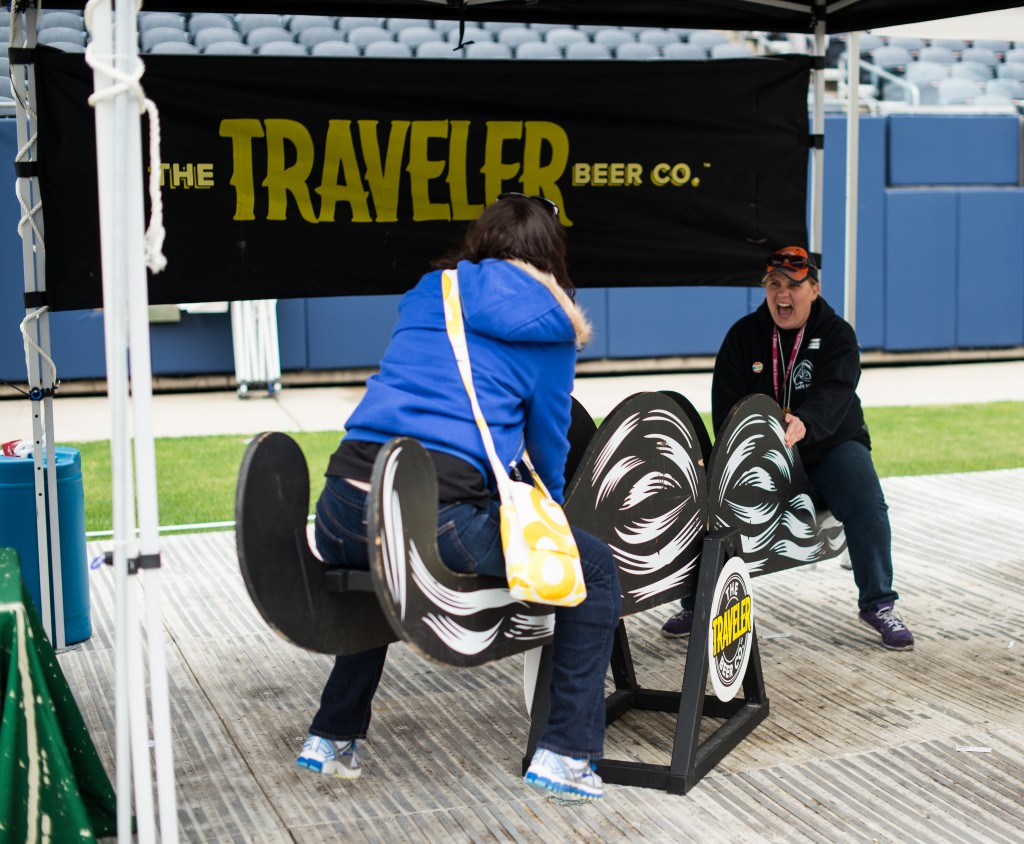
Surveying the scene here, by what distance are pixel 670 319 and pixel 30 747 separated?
37.7ft

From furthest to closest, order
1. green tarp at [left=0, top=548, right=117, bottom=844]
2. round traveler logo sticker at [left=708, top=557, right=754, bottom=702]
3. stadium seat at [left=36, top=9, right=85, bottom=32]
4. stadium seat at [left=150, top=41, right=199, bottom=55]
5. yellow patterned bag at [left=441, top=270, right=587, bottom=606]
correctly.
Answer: stadium seat at [left=36, top=9, right=85, bottom=32] < stadium seat at [left=150, top=41, right=199, bottom=55] < round traveler logo sticker at [left=708, top=557, right=754, bottom=702] < yellow patterned bag at [left=441, top=270, right=587, bottom=606] < green tarp at [left=0, top=548, right=117, bottom=844]

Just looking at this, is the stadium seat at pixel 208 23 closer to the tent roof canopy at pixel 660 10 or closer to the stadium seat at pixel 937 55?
the stadium seat at pixel 937 55

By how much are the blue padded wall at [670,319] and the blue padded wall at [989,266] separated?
2427 millimetres

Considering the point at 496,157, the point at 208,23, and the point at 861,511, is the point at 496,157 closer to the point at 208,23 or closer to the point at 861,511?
the point at 861,511

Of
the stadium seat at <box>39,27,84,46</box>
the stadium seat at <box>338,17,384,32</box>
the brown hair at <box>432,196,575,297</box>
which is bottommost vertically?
the brown hair at <box>432,196,575,297</box>

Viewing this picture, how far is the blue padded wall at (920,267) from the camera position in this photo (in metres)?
14.2

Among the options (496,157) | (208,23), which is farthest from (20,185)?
(208,23)

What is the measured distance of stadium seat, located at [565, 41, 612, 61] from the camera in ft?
49.9

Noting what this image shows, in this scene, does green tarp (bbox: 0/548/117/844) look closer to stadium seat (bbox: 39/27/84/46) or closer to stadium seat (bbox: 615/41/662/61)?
stadium seat (bbox: 39/27/84/46)

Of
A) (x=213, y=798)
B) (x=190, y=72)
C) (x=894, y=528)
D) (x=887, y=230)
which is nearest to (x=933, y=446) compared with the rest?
(x=894, y=528)

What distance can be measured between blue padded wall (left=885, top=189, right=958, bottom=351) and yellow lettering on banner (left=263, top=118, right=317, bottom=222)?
1022cm

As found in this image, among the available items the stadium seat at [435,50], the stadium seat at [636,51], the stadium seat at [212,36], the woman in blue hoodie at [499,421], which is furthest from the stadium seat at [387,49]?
the woman in blue hoodie at [499,421]

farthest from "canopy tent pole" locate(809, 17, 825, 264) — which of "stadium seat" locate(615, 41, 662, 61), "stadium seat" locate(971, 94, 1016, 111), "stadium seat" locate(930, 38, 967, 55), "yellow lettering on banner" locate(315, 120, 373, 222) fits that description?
"stadium seat" locate(930, 38, 967, 55)

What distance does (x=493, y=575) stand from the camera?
11.1 ft
